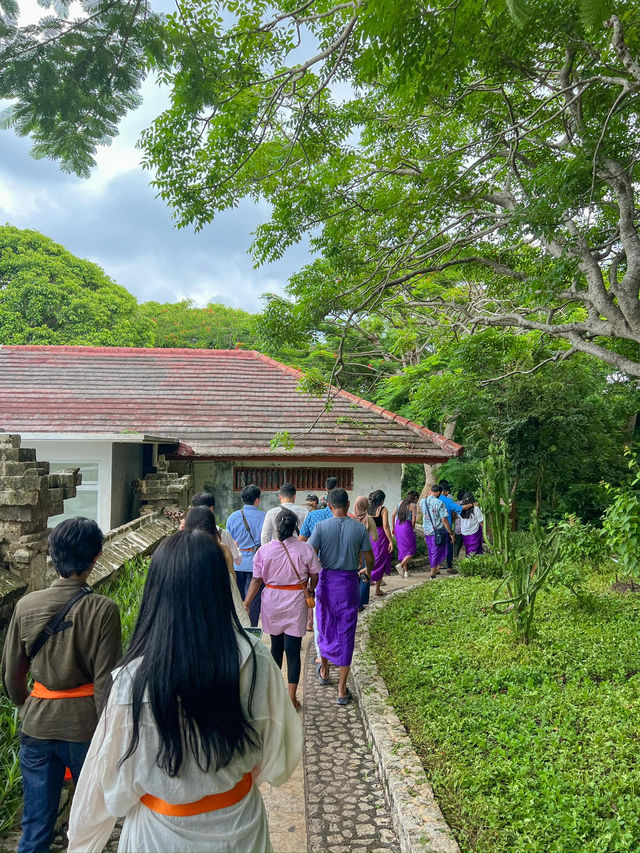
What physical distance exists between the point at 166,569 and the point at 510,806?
107 inches

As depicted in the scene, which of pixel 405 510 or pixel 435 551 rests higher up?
pixel 405 510

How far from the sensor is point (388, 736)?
14.0 ft

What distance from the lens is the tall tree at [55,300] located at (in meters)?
22.6

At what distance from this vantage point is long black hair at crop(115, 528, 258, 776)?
67.7 inches

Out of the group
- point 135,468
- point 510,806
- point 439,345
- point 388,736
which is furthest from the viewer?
point 439,345

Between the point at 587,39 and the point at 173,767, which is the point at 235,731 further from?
the point at 587,39

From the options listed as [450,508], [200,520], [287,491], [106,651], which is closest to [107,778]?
[106,651]

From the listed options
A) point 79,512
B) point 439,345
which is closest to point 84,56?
point 79,512

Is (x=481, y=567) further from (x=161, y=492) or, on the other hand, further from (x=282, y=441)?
(x=161, y=492)

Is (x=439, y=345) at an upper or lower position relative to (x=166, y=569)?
upper

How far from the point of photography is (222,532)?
225 inches

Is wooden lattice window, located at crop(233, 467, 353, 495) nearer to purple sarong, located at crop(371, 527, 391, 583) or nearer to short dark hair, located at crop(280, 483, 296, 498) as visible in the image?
purple sarong, located at crop(371, 527, 391, 583)

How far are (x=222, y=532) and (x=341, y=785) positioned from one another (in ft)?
8.20

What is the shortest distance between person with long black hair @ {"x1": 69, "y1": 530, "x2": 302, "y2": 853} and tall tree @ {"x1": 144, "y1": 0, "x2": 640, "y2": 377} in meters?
3.55
